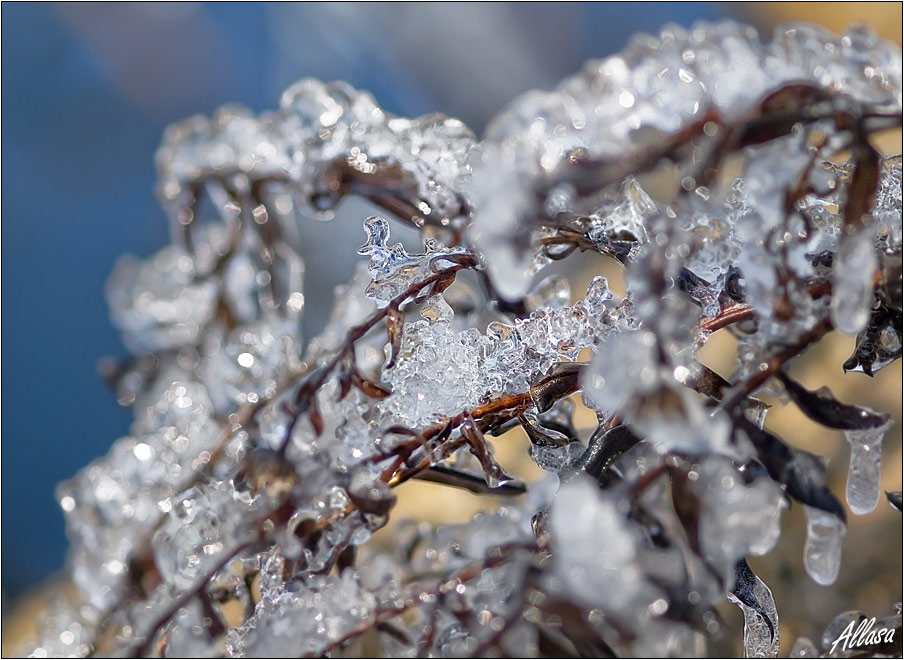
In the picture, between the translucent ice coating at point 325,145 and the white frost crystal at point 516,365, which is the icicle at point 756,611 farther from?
the translucent ice coating at point 325,145

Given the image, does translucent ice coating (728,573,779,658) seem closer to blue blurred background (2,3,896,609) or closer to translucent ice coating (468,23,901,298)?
translucent ice coating (468,23,901,298)

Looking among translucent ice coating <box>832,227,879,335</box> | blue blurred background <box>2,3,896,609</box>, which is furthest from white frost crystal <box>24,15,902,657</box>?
blue blurred background <box>2,3,896,609</box>

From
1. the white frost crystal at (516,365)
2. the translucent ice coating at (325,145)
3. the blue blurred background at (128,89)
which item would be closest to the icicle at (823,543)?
the white frost crystal at (516,365)

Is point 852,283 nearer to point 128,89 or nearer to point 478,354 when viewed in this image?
point 478,354

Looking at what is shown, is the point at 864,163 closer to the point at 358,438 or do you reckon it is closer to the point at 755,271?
the point at 755,271

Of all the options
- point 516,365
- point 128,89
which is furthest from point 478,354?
point 128,89
